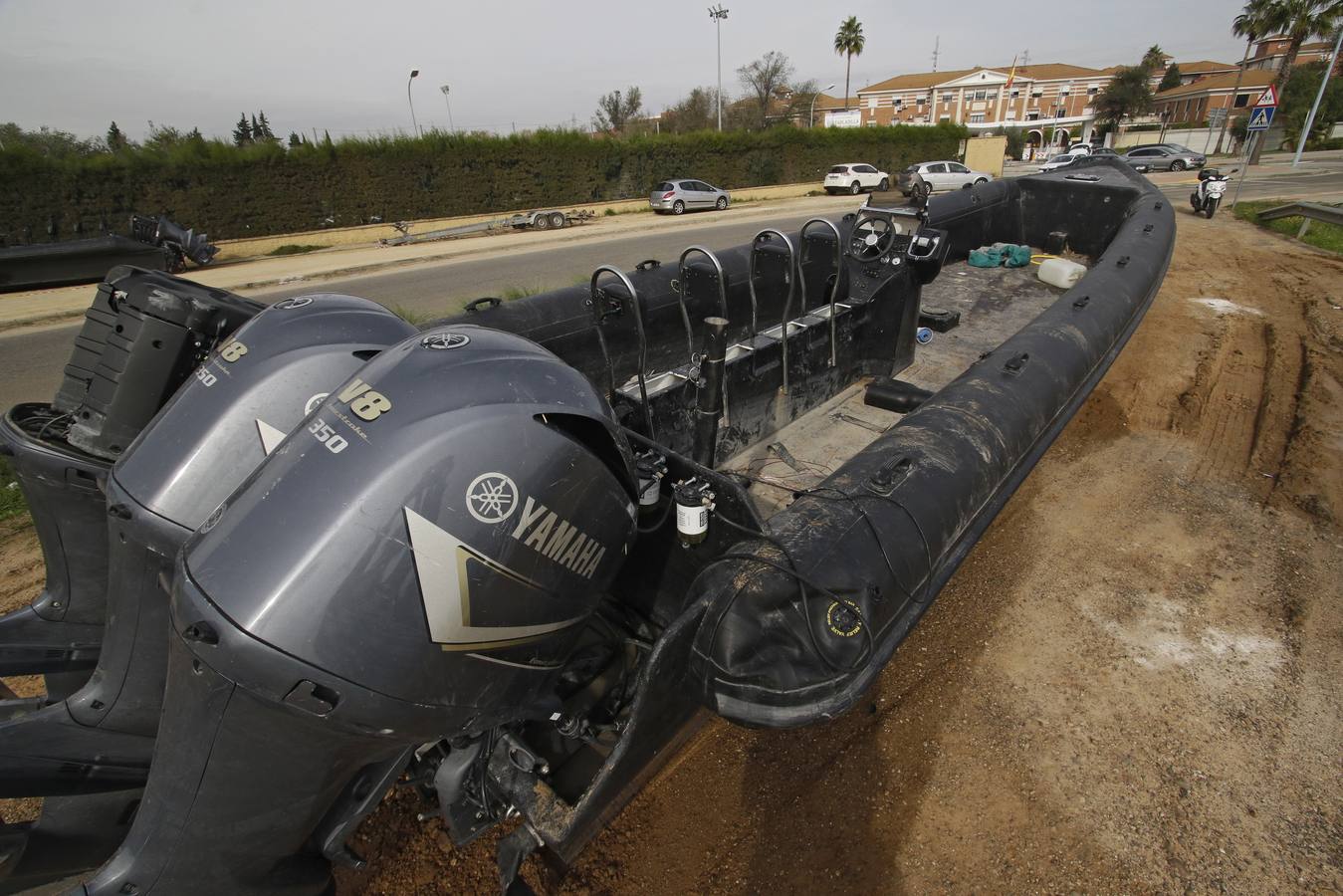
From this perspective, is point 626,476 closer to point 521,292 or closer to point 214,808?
point 214,808

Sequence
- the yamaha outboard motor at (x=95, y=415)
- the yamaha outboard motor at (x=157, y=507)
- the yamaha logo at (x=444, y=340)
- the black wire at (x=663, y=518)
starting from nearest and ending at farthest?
the yamaha logo at (x=444, y=340) < the yamaha outboard motor at (x=157, y=507) < the yamaha outboard motor at (x=95, y=415) < the black wire at (x=663, y=518)

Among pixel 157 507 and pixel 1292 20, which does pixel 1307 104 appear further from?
pixel 157 507

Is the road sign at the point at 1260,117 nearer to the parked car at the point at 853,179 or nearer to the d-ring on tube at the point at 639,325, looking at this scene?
the parked car at the point at 853,179

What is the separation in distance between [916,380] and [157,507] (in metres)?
4.59

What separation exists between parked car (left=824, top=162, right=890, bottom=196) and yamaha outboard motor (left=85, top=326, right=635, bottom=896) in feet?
87.7

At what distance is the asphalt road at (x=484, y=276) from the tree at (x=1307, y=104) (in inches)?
1046

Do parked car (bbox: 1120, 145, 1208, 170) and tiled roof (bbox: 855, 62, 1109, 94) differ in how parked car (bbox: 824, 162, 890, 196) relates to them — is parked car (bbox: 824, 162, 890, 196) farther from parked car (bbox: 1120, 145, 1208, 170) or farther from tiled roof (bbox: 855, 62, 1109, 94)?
tiled roof (bbox: 855, 62, 1109, 94)

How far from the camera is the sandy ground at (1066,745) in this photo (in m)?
2.06

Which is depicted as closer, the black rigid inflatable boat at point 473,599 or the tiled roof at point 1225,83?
the black rigid inflatable boat at point 473,599

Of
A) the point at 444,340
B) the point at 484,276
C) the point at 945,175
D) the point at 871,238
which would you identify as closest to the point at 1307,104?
the point at 945,175

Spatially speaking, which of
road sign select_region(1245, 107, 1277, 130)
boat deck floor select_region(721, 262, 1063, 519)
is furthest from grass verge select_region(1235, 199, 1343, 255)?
boat deck floor select_region(721, 262, 1063, 519)

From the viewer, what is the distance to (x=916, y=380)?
481cm

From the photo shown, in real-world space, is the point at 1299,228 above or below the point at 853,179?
below

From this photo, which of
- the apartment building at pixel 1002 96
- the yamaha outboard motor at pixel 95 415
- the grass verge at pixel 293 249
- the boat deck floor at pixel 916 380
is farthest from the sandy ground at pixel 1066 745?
the apartment building at pixel 1002 96
